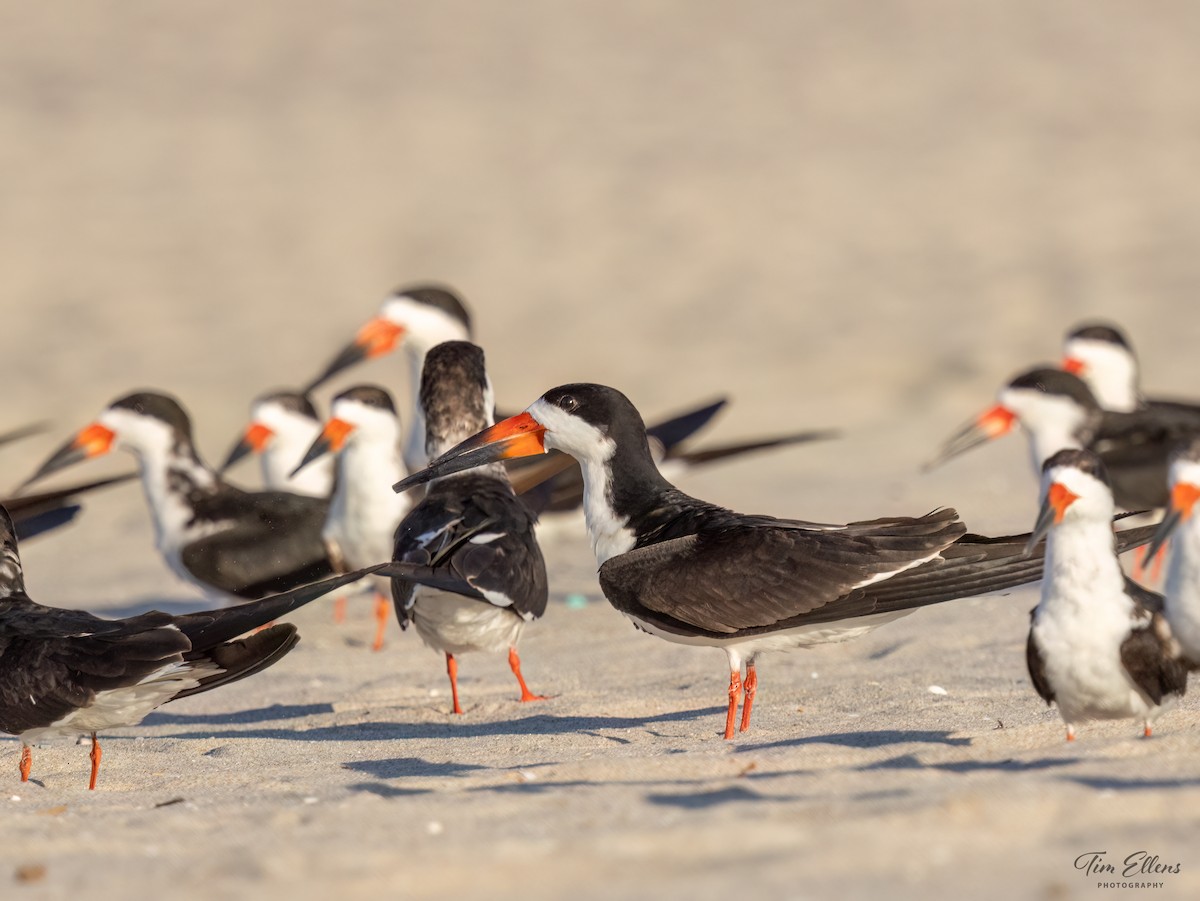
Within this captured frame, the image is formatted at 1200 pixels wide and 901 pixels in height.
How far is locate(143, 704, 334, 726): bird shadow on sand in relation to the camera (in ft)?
19.1

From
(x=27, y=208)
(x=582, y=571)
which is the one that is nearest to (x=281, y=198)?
(x=27, y=208)

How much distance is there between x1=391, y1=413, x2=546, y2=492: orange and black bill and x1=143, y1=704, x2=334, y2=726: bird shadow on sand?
80 cm

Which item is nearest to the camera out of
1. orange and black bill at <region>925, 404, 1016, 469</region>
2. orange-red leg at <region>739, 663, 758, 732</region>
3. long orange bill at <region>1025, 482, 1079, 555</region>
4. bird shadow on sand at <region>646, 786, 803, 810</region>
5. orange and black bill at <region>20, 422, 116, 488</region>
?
bird shadow on sand at <region>646, 786, 803, 810</region>

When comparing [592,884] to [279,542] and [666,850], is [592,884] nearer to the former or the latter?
[666,850]

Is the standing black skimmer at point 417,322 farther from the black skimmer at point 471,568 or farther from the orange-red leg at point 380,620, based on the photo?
the black skimmer at point 471,568

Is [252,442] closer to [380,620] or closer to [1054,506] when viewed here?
[380,620]

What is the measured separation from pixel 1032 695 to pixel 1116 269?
1100 centimetres

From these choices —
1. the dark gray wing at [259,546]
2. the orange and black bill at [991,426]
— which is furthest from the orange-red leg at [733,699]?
the orange and black bill at [991,426]

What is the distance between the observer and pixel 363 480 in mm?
7594

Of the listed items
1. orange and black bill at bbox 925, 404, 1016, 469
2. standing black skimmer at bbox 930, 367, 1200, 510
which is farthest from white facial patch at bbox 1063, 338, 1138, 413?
orange and black bill at bbox 925, 404, 1016, 469

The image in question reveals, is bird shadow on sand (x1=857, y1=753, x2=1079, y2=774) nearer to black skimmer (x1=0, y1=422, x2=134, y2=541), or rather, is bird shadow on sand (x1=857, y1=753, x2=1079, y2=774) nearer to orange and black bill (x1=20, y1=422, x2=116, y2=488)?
black skimmer (x1=0, y1=422, x2=134, y2=541)

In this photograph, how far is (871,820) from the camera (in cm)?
341

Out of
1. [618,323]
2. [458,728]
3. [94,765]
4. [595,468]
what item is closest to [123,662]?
[94,765]

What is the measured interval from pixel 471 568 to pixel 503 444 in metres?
0.47
